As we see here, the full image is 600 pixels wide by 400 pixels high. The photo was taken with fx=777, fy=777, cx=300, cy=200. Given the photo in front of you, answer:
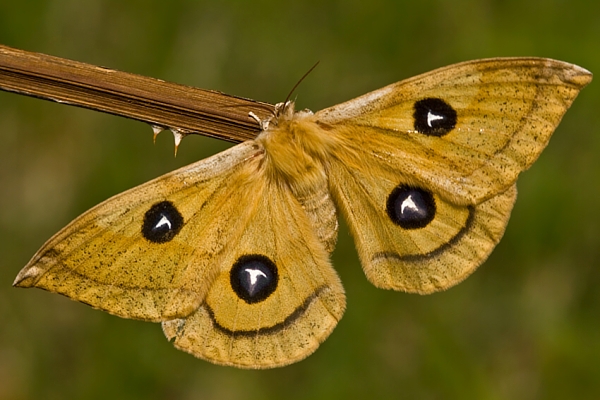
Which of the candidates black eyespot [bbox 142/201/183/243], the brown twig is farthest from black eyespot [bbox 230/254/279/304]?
the brown twig

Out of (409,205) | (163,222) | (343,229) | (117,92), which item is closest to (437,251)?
(409,205)

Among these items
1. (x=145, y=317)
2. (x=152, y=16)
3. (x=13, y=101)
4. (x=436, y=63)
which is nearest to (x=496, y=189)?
(x=145, y=317)

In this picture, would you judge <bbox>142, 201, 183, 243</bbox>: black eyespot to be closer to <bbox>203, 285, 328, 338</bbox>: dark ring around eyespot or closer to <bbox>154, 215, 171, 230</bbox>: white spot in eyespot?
<bbox>154, 215, 171, 230</bbox>: white spot in eyespot

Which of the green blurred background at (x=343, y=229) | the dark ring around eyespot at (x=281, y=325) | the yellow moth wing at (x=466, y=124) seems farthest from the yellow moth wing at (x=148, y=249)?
the green blurred background at (x=343, y=229)

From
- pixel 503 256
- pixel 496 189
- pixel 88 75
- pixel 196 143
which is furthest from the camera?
pixel 196 143

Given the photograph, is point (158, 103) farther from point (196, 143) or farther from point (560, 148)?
point (560, 148)

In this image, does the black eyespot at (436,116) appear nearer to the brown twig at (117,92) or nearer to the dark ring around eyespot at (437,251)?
the dark ring around eyespot at (437,251)

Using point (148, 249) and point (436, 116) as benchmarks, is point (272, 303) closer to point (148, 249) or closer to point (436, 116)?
point (148, 249)

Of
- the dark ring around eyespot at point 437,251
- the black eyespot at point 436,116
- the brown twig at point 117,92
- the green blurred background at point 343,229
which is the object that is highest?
the green blurred background at point 343,229
